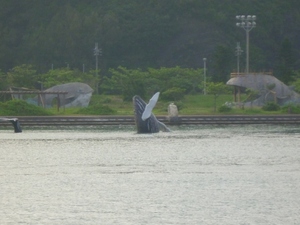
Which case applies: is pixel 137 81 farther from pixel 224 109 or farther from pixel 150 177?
pixel 150 177

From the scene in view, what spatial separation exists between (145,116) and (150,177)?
22.1 m

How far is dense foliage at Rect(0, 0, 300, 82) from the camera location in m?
129

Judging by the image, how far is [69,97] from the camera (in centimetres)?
9112

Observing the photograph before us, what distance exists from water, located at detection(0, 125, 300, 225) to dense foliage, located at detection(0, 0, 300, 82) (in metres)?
60.6

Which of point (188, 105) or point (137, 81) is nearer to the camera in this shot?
point (188, 105)

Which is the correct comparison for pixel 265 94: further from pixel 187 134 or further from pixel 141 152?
pixel 141 152

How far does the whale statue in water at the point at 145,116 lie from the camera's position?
213 feet

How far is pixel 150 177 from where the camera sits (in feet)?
143

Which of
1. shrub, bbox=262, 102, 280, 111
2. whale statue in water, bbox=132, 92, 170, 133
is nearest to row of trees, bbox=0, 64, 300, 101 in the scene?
shrub, bbox=262, 102, 280, 111

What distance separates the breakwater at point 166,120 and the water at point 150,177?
7838 millimetres

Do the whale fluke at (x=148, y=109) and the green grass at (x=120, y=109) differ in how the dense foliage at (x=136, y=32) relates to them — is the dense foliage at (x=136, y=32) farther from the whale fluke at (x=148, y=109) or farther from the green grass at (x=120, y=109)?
the whale fluke at (x=148, y=109)

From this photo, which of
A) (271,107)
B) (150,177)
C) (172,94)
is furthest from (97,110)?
(150,177)

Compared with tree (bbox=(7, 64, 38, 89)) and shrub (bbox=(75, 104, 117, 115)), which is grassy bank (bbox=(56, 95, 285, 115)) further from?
tree (bbox=(7, 64, 38, 89))

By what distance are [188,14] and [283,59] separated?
27.1m
